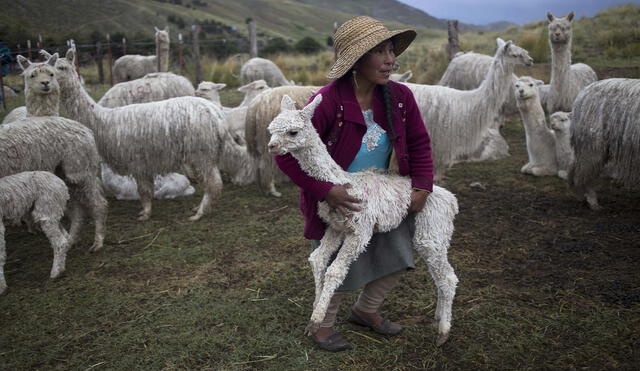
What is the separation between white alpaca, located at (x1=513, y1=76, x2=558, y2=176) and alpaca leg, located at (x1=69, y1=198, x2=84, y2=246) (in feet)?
16.5

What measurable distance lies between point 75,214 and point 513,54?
4581mm

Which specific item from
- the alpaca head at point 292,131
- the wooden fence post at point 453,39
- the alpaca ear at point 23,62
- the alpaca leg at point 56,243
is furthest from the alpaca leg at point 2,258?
the wooden fence post at point 453,39

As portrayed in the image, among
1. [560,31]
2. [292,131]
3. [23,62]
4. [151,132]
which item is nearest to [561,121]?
[560,31]

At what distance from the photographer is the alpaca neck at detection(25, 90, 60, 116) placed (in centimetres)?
463

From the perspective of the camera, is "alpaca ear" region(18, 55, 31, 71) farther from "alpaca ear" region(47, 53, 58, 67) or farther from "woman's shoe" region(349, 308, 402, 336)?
"woman's shoe" region(349, 308, 402, 336)

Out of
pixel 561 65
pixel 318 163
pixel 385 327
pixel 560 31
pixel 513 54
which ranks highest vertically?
pixel 560 31

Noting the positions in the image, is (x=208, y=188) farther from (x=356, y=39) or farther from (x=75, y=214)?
(x=356, y=39)

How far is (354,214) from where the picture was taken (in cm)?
246

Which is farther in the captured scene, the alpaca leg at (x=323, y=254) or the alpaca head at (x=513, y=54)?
the alpaca head at (x=513, y=54)

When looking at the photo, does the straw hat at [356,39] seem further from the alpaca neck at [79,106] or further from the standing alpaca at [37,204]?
the alpaca neck at [79,106]

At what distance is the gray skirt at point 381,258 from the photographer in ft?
8.63

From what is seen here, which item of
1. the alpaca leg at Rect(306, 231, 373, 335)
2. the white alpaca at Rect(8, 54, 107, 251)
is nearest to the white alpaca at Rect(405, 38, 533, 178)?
the alpaca leg at Rect(306, 231, 373, 335)

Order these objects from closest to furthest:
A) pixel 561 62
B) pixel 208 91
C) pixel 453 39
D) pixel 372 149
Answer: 1. pixel 372 149
2. pixel 561 62
3. pixel 208 91
4. pixel 453 39

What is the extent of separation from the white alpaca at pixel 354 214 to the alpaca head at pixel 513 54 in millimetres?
3031
